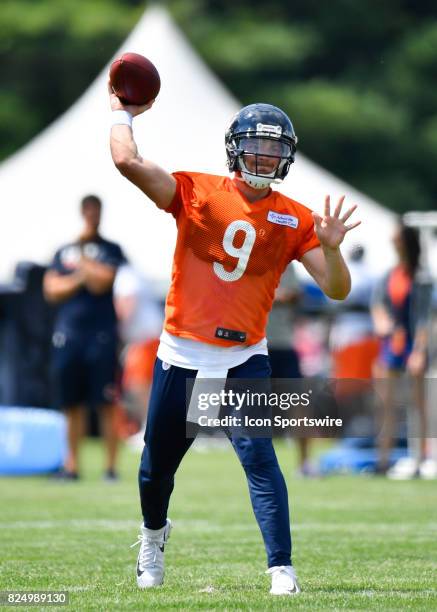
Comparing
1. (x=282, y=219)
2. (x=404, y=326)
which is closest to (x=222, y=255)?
(x=282, y=219)

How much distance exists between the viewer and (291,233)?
5.76 metres

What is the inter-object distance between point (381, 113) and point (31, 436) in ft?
85.3

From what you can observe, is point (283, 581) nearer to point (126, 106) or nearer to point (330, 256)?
point (330, 256)

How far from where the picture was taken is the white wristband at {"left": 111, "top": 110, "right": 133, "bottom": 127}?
5.58 metres

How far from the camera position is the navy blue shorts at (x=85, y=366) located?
11086mm

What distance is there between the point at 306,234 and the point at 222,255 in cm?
36

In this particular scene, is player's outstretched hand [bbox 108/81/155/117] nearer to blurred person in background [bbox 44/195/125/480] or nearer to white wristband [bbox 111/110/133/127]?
white wristband [bbox 111/110/133/127]

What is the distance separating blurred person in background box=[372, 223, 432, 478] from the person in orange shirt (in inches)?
232

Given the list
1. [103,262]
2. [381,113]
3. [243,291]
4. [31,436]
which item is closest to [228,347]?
[243,291]

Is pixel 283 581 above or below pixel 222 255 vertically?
below

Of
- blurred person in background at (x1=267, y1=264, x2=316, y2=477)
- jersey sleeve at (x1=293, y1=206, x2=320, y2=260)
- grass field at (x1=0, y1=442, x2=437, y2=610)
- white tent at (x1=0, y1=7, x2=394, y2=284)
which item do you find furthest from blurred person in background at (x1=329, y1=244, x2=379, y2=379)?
jersey sleeve at (x1=293, y1=206, x2=320, y2=260)

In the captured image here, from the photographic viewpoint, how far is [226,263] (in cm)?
569

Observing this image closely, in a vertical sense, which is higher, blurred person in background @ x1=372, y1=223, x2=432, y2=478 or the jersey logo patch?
blurred person in background @ x1=372, y1=223, x2=432, y2=478

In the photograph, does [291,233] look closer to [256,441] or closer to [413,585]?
[256,441]
